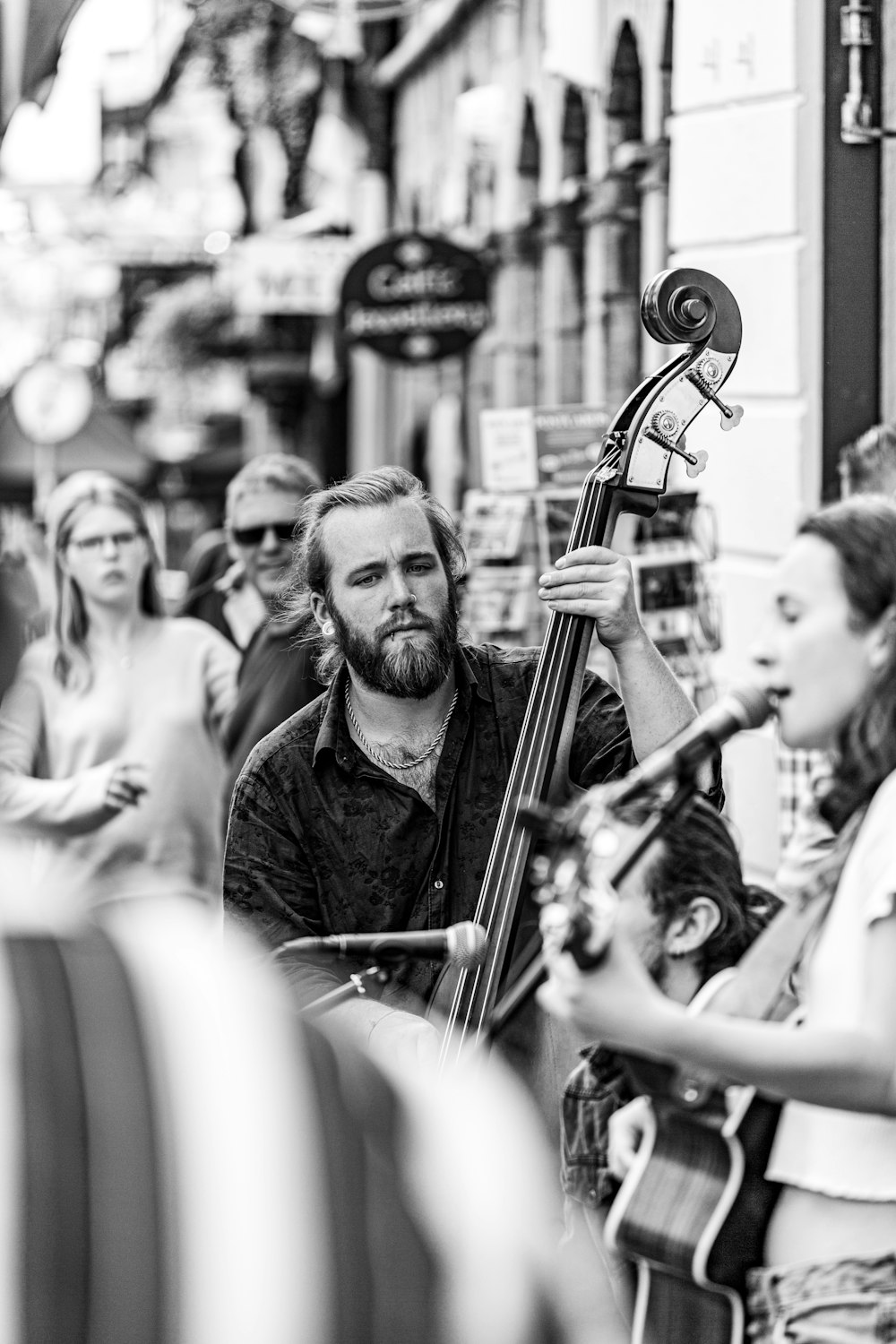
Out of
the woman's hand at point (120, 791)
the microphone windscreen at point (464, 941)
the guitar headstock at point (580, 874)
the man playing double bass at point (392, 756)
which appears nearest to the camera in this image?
the guitar headstock at point (580, 874)

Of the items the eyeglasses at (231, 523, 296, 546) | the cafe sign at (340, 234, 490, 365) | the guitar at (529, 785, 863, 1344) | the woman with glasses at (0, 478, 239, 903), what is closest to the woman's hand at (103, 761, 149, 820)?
the woman with glasses at (0, 478, 239, 903)

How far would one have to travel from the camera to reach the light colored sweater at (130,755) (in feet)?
15.3

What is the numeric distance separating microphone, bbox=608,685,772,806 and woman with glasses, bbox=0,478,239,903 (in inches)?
111

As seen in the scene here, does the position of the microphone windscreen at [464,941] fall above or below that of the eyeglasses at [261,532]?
below

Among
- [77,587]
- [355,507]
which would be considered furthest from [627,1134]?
[77,587]

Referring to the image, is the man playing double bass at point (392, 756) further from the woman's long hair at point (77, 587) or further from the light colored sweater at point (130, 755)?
the woman's long hair at point (77, 587)

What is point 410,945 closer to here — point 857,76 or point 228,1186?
point 228,1186

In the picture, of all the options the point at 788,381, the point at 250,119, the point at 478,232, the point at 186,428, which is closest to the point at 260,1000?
the point at 788,381

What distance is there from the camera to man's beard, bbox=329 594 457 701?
9.66 feet

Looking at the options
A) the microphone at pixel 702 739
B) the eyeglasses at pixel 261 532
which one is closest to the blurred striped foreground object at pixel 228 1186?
the microphone at pixel 702 739

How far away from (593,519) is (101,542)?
2.74 metres

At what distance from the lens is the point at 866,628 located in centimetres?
181

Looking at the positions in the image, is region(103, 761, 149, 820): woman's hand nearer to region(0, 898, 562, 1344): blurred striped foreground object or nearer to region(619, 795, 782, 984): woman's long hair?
region(619, 795, 782, 984): woman's long hair

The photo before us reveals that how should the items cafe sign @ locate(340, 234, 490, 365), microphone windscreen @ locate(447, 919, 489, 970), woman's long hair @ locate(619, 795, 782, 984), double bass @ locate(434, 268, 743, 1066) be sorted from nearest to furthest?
1. microphone windscreen @ locate(447, 919, 489, 970)
2. woman's long hair @ locate(619, 795, 782, 984)
3. double bass @ locate(434, 268, 743, 1066)
4. cafe sign @ locate(340, 234, 490, 365)
